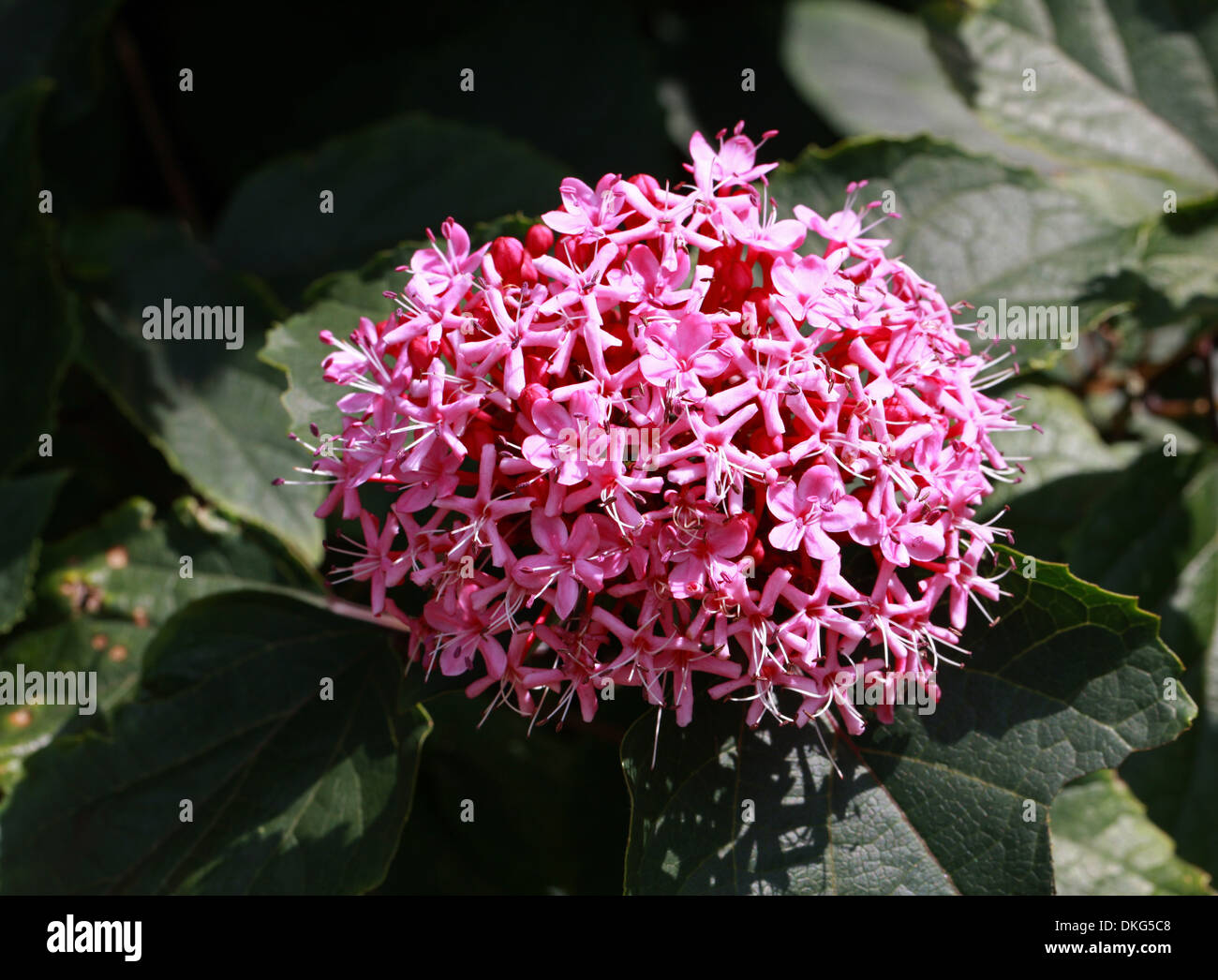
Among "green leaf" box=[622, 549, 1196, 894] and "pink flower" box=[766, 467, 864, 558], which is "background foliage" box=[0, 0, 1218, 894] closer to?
"green leaf" box=[622, 549, 1196, 894]

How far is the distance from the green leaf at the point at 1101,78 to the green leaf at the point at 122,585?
2.64 meters

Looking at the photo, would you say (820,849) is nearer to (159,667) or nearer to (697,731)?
(697,731)

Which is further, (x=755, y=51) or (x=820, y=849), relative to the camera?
(x=755, y=51)

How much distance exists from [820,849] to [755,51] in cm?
377

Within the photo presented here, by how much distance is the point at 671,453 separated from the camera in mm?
1726

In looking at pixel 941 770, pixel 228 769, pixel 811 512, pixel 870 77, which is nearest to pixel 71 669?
pixel 228 769

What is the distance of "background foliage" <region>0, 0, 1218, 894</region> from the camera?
2078 millimetres

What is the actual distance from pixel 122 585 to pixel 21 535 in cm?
34

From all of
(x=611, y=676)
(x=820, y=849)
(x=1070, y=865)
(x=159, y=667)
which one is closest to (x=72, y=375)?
(x=159, y=667)

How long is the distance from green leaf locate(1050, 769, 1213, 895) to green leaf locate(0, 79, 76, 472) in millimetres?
3172

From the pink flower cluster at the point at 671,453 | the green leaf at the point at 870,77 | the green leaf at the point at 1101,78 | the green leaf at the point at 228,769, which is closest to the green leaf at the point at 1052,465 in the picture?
the green leaf at the point at 1101,78

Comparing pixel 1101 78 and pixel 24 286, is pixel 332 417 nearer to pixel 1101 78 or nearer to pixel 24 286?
pixel 24 286
